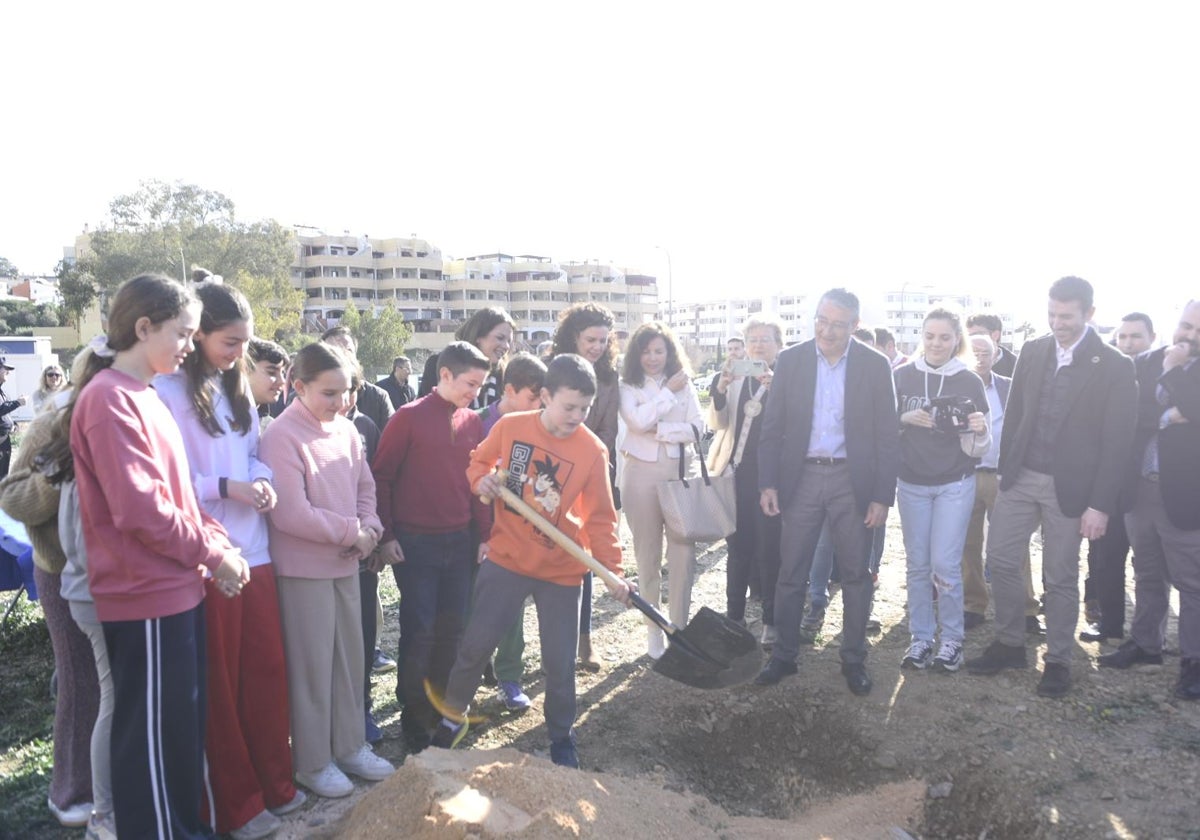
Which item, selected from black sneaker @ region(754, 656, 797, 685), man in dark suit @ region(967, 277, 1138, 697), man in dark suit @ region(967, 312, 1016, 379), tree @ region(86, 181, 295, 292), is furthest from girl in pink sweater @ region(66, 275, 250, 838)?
tree @ region(86, 181, 295, 292)

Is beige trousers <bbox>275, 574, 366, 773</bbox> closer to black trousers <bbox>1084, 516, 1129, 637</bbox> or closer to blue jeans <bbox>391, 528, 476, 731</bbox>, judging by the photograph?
blue jeans <bbox>391, 528, 476, 731</bbox>

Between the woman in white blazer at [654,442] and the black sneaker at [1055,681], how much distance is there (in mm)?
1946

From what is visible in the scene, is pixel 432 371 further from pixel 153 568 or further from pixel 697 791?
pixel 697 791

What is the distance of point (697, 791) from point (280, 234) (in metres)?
44.2

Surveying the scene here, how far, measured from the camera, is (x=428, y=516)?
3.74m

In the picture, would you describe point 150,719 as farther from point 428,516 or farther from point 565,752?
point 565,752

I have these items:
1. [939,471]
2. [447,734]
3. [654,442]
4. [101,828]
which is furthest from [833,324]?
[101,828]

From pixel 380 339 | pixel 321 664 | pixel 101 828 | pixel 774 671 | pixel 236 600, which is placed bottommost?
pixel 774 671

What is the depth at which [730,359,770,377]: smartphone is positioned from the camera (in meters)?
5.22

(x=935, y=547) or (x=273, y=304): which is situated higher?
(x=273, y=304)

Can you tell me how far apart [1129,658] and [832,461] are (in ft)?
7.02

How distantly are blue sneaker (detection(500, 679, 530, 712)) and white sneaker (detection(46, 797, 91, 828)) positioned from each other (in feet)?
6.22

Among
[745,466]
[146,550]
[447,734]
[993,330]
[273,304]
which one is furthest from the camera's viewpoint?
[273,304]

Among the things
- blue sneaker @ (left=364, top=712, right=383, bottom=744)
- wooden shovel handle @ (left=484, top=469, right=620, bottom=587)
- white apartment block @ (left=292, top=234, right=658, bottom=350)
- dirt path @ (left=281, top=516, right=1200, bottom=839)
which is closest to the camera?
dirt path @ (left=281, top=516, right=1200, bottom=839)
